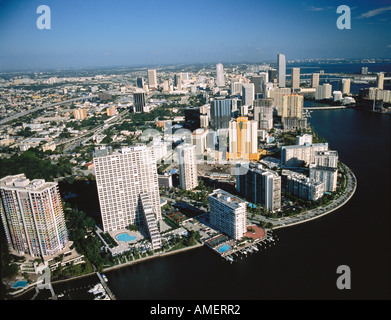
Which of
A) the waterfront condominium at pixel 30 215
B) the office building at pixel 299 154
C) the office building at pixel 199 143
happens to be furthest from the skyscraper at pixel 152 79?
the waterfront condominium at pixel 30 215

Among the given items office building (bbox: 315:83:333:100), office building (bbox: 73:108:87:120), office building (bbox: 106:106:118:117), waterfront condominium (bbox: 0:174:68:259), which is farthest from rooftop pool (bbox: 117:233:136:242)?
office building (bbox: 315:83:333:100)

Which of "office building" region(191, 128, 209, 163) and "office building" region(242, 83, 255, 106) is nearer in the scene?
"office building" region(191, 128, 209, 163)

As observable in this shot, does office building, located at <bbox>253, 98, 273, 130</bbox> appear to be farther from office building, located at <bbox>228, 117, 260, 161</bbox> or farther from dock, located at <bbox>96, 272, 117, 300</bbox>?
dock, located at <bbox>96, 272, 117, 300</bbox>

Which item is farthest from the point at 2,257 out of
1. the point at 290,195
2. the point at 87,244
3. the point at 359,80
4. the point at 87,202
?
the point at 359,80

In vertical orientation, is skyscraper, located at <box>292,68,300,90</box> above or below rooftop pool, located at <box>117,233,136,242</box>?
above

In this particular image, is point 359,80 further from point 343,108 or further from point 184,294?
point 184,294
